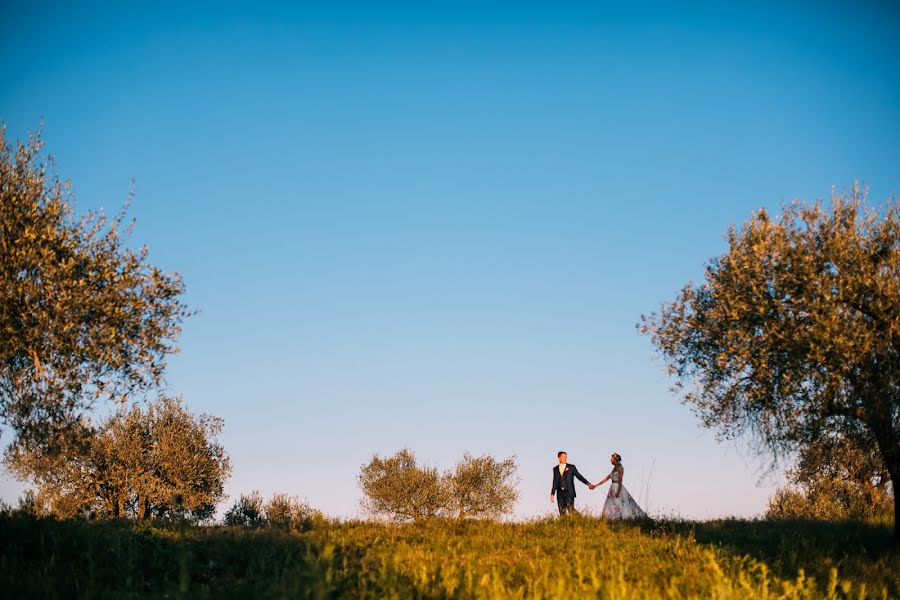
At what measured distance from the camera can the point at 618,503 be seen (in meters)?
25.0

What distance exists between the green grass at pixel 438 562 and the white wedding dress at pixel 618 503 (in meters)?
5.57

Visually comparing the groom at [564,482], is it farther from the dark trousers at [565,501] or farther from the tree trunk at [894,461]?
the tree trunk at [894,461]

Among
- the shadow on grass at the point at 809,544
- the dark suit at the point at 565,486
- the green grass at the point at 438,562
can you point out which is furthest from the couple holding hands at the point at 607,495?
the green grass at the point at 438,562

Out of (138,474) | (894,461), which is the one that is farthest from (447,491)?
(894,461)

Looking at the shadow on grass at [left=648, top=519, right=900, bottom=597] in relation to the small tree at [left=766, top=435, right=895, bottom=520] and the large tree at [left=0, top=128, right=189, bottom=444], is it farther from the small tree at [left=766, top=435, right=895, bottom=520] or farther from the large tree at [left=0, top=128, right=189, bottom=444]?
the large tree at [left=0, top=128, right=189, bottom=444]

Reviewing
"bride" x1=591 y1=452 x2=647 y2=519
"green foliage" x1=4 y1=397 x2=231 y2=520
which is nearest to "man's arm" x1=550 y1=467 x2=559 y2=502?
"bride" x1=591 y1=452 x2=647 y2=519

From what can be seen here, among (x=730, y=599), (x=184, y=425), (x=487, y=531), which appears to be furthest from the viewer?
(x=184, y=425)

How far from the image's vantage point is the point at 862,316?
57.3ft

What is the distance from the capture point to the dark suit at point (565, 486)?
79.9 feet

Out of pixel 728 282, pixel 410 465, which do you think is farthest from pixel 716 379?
pixel 410 465

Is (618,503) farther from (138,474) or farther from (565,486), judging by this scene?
(138,474)

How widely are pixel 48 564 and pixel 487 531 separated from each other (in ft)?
34.0

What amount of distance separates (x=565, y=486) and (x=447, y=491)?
3616 centimetres

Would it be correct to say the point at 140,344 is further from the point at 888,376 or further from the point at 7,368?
the point at 888,376
